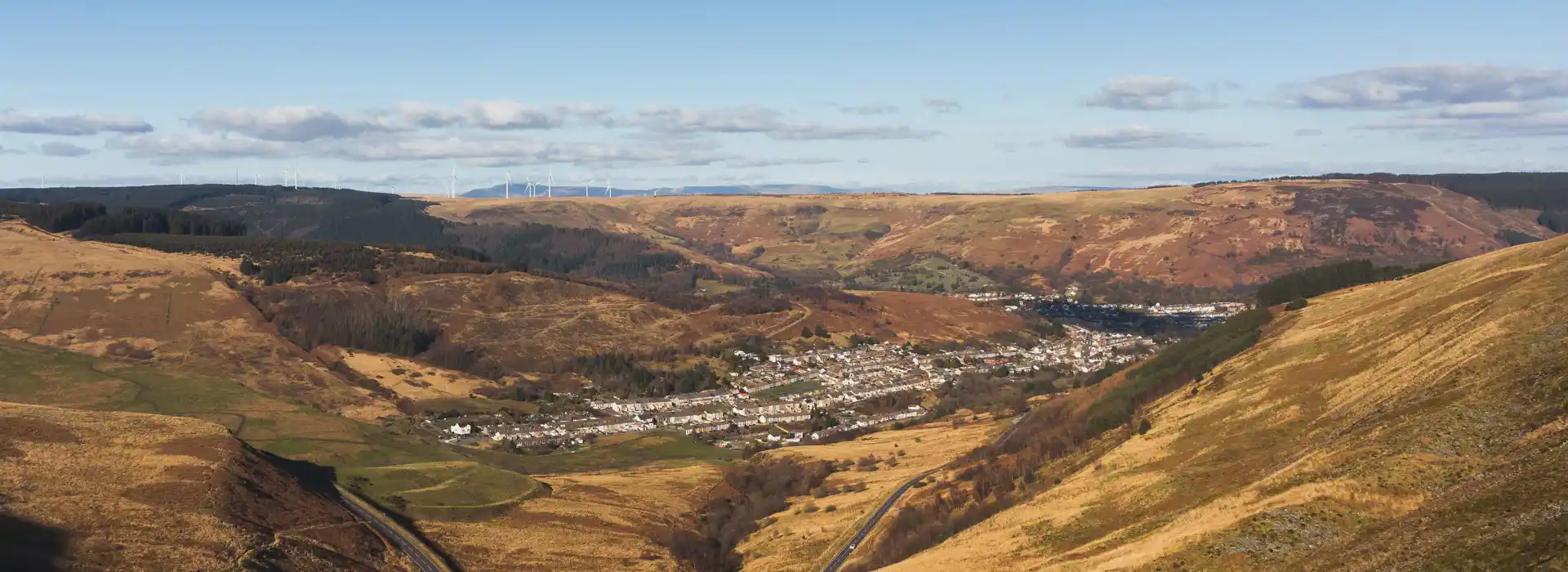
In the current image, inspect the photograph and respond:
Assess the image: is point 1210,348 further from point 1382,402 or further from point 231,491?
point 231,491

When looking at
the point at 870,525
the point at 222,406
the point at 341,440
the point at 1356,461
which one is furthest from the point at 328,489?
the point at 1356,461

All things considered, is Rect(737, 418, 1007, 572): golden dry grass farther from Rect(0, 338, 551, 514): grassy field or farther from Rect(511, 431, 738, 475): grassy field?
Rect(0, 338, 551, 514): grassy field

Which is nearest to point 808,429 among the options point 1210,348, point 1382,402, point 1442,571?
point 1210,348

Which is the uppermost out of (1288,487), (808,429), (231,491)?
(1288,487)

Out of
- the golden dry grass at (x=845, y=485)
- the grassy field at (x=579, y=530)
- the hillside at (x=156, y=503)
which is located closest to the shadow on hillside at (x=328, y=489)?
the hillside at (x=156, y=503)

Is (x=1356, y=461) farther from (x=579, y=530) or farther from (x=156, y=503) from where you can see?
(x=156, y=503)

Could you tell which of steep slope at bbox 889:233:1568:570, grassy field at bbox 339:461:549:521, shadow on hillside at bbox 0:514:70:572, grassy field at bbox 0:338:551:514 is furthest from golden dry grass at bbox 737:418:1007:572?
shadow on hillside at bbox 0:514:70:572
